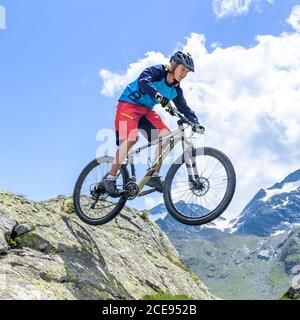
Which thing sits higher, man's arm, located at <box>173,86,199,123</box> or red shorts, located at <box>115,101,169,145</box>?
man's arm, located at <box>173,86,199,123</box>

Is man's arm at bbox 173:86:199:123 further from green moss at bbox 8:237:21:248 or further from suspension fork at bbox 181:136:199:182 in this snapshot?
green moss at bbox 8:237:21:248

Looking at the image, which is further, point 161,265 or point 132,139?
point 161,265

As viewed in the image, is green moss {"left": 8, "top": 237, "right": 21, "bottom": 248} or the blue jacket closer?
green moss {"left": 8, "top": 237, "right": 21, "bottom": 248}

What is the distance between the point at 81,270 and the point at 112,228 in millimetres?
4928

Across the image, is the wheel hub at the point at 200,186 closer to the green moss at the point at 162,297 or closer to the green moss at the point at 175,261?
the green moss at the point at 162,297

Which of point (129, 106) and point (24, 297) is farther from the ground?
point (129, 106)

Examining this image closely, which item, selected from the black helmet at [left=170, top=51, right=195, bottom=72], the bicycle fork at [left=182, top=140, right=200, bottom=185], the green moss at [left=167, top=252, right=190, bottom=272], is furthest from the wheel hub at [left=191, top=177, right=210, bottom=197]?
the green moss at [left=167, top=252, right=190, bottom=272]

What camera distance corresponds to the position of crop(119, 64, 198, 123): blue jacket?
12.0 metres

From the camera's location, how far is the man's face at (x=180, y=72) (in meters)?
12.1

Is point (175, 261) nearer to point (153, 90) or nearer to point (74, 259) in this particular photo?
point (74, 259)
